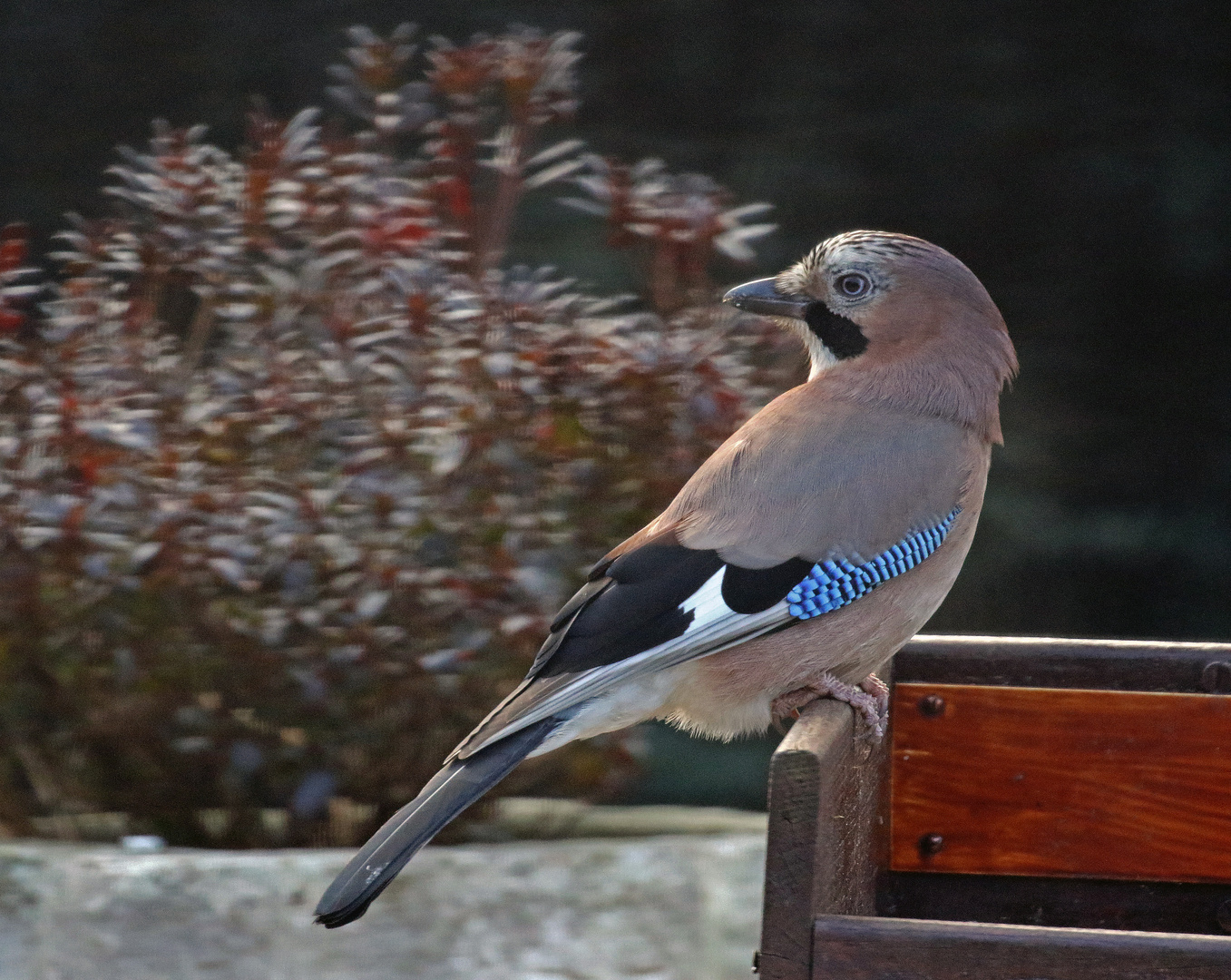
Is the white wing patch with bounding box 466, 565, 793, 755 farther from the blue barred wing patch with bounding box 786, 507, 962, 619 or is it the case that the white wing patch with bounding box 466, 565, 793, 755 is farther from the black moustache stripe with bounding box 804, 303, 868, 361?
the black moustache stripe with bounding box 804, 303, 868, 361

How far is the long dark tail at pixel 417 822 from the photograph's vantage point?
58.1 inches

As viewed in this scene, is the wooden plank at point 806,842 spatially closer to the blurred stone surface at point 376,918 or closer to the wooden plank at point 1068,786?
the wooden plank at point 1068,786

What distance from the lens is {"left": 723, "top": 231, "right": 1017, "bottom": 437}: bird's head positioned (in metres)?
2.23

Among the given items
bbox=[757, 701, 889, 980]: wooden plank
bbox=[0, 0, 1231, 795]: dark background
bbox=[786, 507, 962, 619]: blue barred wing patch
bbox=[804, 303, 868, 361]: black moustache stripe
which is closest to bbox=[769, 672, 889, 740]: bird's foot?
bbox=[786, 507, 962, 619]: blue barred wing patch

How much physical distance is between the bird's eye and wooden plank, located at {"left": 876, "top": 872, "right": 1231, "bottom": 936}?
0.84 m

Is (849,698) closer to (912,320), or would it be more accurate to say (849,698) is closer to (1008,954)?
(912,320)

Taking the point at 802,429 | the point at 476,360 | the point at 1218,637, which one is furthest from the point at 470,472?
the point at 1218,637

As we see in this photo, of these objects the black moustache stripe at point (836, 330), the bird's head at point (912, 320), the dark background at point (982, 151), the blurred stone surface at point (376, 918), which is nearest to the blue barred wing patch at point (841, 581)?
the bird's head at point (912, 320)

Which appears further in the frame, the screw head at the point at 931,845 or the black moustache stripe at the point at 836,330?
the black moustache stripe at the point at 836,330

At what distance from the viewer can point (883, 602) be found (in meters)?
2.05

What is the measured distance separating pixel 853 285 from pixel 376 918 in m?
1.42

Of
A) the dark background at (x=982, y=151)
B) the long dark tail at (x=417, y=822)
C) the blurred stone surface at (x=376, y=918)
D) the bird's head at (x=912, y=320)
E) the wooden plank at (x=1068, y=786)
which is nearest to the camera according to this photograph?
the long dark tail at (x=417, y=822)

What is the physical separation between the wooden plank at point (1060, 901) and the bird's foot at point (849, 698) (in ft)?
0.64

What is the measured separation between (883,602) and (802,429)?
0.87ft
